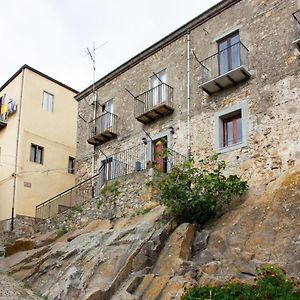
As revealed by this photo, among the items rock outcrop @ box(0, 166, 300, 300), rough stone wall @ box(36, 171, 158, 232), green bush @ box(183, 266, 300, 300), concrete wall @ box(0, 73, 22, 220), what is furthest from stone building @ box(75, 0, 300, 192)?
green bush @ box(183, 266, 300, 300)

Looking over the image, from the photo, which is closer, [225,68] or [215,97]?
[225,68]

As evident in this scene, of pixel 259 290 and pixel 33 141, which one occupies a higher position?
pixel 33 141

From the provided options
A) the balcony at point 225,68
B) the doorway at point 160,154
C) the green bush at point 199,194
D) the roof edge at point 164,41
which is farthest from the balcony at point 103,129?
the green bush at point 199,194

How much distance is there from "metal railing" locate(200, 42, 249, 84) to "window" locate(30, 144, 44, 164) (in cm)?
1164

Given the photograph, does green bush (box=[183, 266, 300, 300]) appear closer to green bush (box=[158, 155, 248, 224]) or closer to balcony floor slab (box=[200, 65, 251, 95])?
green bush (box=[158, 155, 248, 224])

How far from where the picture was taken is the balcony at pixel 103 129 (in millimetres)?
22416

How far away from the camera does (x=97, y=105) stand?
24391 millimetres

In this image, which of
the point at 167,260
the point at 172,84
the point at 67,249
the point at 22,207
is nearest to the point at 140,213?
the point at 67,249

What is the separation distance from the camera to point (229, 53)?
1828 cm

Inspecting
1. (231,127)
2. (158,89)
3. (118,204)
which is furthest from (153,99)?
(118,204)

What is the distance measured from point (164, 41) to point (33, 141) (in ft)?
32.2

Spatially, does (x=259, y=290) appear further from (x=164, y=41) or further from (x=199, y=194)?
(x=164, y=41)

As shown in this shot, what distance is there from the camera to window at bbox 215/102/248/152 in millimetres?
17033

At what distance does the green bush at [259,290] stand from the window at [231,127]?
694 cm
